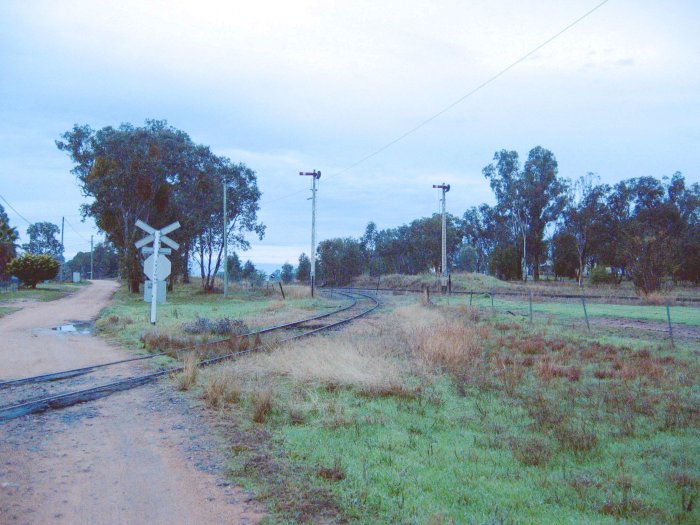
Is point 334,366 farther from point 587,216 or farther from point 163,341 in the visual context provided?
point 587,216

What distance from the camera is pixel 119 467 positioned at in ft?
18.7

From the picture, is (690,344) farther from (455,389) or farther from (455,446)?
(455,446)

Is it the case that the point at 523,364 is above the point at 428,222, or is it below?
below

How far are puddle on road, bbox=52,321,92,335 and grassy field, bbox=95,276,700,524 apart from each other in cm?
943

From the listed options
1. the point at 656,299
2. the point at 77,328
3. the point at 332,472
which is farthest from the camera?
the point at 656,299

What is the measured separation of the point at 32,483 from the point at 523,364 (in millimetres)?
9643

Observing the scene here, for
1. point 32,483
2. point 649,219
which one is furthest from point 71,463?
point 649,219

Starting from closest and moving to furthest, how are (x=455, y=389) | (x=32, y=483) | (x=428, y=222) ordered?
(x=32, y=483), (x=455, y=389), (x=428, y=222)

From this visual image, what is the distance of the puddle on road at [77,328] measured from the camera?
63.4ft

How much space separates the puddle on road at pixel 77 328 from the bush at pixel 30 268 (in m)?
30.7

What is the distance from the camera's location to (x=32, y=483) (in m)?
5.21

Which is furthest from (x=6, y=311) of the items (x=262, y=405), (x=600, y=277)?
(x=600, y=277)

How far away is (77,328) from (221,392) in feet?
47.2

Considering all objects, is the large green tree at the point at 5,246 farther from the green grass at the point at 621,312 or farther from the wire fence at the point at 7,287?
the green grass at the point at 621,312
